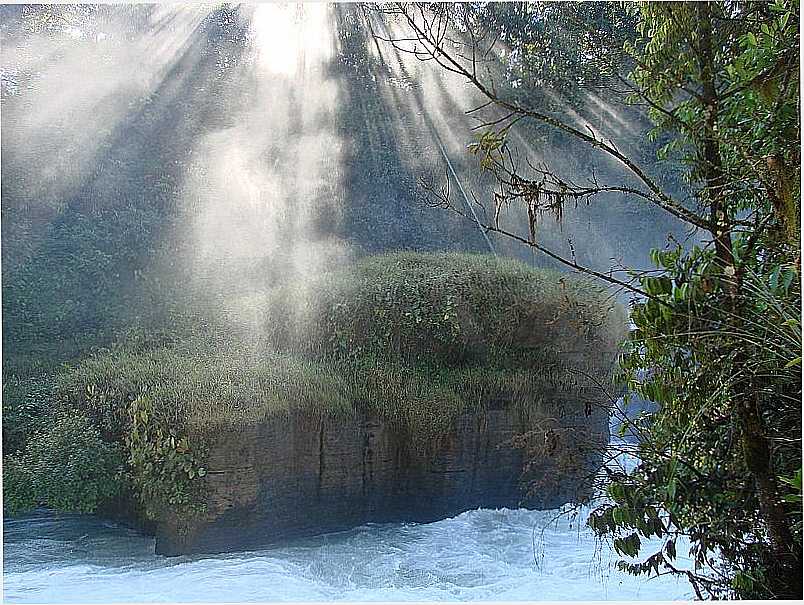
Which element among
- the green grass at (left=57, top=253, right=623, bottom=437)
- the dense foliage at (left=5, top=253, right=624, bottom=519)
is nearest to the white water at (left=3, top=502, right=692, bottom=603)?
the dense foliage at (left=5, top=253, right=624, bottom=519)

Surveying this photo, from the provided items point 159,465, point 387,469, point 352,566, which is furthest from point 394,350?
point 159,465

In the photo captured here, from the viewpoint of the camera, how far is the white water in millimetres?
2766

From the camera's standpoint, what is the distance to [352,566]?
2.85 meters

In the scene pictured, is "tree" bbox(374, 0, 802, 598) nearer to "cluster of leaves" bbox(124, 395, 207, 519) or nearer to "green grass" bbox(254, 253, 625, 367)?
"green grass" bbox(254, 253, 625, 367)

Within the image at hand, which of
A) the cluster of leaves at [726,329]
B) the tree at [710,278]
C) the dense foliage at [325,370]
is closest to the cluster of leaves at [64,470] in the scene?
the dense foliage at [325,370]

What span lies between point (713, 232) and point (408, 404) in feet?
3.91

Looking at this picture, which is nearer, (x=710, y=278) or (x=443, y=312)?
(x=710, y=278)

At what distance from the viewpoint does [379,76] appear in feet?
9.80

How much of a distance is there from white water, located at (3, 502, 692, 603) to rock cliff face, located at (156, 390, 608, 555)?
0.06m

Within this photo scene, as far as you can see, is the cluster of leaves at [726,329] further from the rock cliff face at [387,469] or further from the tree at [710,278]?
the rock cliff face at [387,469]

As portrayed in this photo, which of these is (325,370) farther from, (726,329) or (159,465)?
(726,329)

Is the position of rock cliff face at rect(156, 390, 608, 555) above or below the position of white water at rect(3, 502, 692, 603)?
above

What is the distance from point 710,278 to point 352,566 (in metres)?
1.55

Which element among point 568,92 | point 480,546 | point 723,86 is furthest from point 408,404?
point 723,86
